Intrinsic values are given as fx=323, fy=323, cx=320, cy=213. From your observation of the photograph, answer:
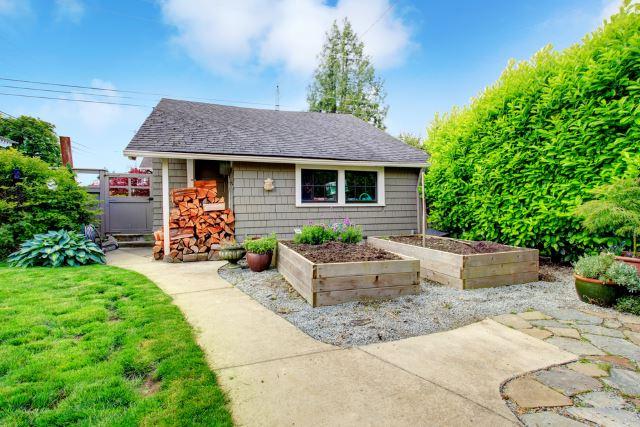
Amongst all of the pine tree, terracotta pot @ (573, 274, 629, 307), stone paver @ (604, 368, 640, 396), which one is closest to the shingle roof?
terracotta pot @ (573, 274, 629, 307)

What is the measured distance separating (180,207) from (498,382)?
20.9 feet

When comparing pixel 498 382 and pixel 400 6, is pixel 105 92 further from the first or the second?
pixel 498 382

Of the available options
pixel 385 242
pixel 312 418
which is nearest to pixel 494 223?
pixel 385 242

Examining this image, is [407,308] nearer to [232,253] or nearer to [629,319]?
[629,319]

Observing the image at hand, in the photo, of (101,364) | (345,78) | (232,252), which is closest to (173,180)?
(232,252)

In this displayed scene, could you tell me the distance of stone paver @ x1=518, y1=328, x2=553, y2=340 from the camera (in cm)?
284

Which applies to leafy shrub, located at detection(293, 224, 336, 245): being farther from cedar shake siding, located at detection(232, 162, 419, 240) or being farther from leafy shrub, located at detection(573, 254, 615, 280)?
leafy shrub, located at detection(573, 254, 615, 280)

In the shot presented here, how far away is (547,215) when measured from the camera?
5.09 m

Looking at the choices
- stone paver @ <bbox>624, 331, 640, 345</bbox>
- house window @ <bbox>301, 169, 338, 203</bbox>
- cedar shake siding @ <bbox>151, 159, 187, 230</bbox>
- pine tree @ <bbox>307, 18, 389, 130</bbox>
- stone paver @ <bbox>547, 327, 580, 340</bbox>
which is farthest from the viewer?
pine tree @ <bbox>307, 18, 389, 130</bbox>

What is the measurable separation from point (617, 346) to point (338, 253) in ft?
9.64

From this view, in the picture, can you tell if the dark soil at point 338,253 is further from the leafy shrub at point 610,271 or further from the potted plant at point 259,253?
the leafy shrub at point 610,271

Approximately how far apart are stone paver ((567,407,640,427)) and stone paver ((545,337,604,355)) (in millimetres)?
842

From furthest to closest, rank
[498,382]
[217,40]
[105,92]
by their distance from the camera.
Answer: [105,92] → [217,40] → [498,382]

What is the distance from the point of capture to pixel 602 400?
188 cm
